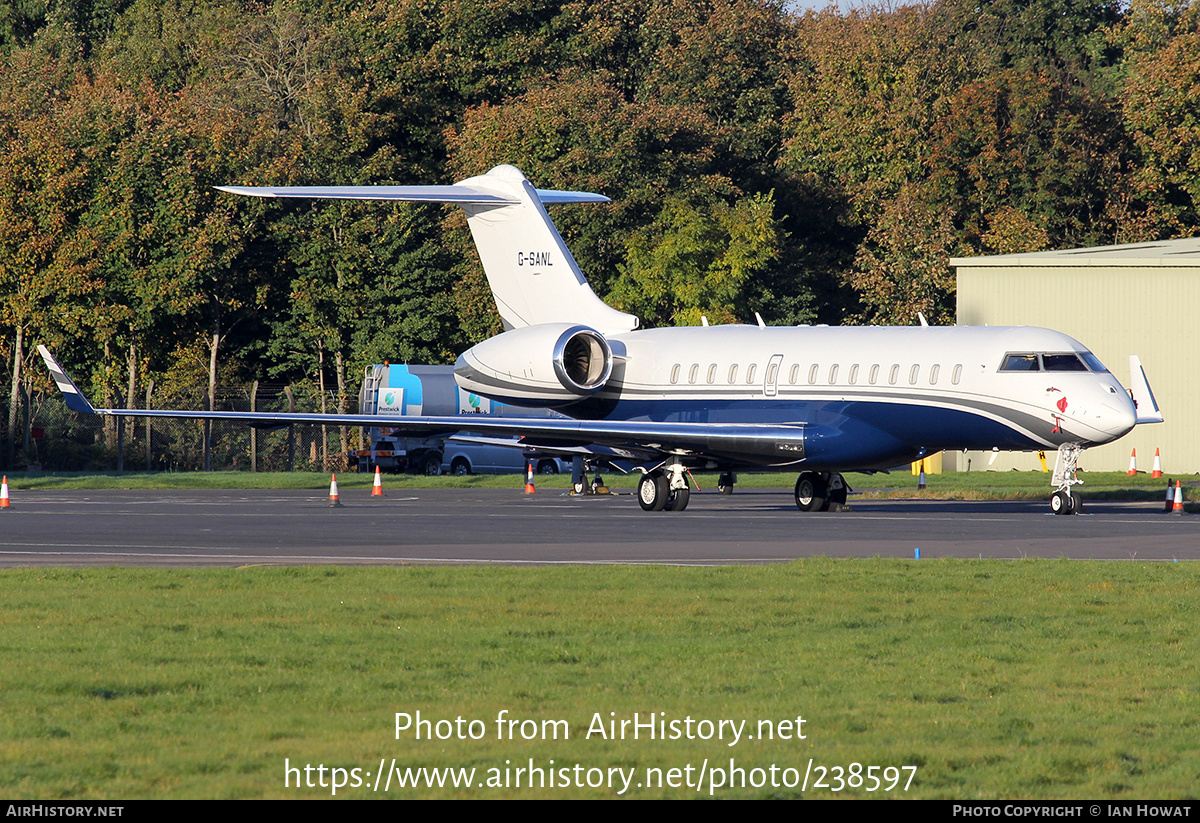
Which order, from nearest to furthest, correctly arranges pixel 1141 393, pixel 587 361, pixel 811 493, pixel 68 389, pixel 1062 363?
pixel 1062 363 < pixel 68 389 < pixel 811 493 < pixel 587 361 < pixel 1141 393

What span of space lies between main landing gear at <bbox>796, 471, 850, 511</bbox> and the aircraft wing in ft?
4.87

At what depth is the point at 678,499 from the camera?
27797 millimetres

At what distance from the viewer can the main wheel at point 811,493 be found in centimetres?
2806

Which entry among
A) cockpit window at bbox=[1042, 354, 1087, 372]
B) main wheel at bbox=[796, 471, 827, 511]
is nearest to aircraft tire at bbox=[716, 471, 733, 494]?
main wheel at bbox=[796, 471, 827, 511]

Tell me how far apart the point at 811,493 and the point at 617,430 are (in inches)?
152

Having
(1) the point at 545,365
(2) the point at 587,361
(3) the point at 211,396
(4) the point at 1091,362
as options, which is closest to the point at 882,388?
(4) the point at 1091,362

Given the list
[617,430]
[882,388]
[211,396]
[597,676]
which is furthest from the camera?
[211,396]

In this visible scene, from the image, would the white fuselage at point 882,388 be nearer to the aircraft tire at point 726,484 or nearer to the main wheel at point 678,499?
the main wheel at point 678,499

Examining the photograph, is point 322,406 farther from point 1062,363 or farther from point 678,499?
point 1062,363

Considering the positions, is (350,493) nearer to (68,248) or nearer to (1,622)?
(68,248)

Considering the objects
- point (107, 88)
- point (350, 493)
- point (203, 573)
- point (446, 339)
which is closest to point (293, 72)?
point (107, 88)

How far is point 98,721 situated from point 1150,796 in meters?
5.28

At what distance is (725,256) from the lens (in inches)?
2147

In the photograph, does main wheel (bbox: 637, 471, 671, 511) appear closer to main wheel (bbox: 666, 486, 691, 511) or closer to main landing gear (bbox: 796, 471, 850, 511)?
main wheel (bbox: 666, 486, 691, 511)
